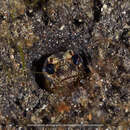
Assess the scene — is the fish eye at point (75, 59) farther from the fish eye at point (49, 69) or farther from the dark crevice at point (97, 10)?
the dark crevice at point (97, 10)

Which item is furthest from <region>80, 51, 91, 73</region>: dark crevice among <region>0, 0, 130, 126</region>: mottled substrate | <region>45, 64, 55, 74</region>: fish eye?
<region>45, 64, 55, 74</region>: fish eye

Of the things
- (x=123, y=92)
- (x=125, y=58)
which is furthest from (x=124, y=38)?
(x=123, y=92)

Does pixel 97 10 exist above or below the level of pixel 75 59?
above

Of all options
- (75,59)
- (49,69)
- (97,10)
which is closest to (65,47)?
(75,59)

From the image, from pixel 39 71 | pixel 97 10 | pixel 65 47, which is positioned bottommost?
pixel 39 71

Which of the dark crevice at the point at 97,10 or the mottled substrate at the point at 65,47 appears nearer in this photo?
the mottled substrate at the point at 65,47

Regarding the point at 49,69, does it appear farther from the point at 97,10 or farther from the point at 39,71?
the point at 97,10

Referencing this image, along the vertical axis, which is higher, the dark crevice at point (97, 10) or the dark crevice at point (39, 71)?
the dark crevice at point (97, 10)

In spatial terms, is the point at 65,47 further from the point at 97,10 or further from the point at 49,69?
the point at 97,10

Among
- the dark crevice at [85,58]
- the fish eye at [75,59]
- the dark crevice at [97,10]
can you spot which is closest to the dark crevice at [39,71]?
the fish eye at [75,59]

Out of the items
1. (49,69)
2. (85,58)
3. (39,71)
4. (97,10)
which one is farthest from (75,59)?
(97,10)
